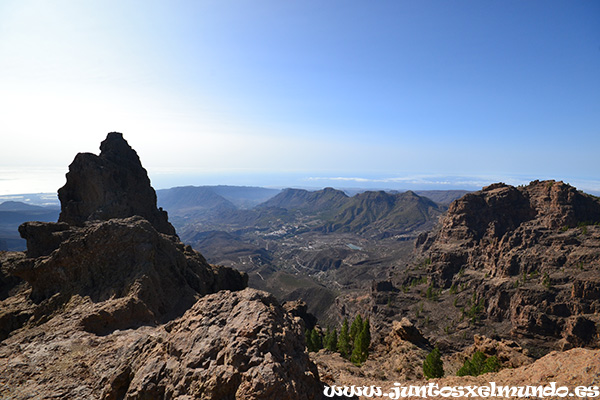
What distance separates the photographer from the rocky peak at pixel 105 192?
53656mm

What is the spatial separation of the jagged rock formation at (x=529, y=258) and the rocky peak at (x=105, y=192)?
112970 mm

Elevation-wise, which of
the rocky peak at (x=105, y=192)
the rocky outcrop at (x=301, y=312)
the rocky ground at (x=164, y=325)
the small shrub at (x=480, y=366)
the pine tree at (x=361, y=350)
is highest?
the rocky peak at (x=105, y=192)

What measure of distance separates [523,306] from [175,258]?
10822 centimetres

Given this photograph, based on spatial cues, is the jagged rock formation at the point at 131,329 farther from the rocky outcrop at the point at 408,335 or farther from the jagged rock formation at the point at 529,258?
the jagged rock formation at the point at 529,258

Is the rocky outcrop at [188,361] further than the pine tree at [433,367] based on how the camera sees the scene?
No

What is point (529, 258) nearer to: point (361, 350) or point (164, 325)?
point (361, 350)

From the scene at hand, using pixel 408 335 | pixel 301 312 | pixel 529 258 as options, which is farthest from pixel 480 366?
pixel 529 258

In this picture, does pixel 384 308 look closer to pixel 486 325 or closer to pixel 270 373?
pixel 486 325

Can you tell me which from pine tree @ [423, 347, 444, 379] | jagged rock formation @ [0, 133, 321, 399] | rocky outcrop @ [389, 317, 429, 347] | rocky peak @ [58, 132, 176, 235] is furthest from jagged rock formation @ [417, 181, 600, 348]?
rocky peak @ [58, 132, 176, 235]

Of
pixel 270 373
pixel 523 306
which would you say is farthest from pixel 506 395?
pixel 523 306

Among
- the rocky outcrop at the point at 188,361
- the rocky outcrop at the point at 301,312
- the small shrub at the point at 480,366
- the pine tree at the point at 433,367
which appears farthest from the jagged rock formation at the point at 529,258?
the rocky outcrop at the point at 188,361

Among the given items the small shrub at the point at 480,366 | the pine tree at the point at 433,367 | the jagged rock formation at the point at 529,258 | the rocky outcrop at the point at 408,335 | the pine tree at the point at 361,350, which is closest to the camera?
the small shrub at the point at 480,366

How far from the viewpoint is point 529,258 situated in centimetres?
10769

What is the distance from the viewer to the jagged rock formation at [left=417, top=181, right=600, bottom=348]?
263 feet
